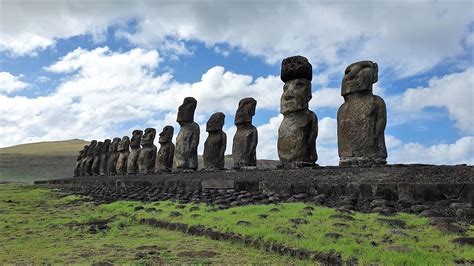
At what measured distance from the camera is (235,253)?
459 cm

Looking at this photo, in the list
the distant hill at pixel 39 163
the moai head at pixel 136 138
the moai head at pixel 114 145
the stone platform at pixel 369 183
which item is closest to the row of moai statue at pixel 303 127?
the stone platform at pixel 369 183

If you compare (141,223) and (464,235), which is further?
(141,223)

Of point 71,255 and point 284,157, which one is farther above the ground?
point 284,157

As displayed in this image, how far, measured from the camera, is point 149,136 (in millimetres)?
21172

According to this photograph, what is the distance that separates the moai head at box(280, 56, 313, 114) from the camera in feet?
36.2

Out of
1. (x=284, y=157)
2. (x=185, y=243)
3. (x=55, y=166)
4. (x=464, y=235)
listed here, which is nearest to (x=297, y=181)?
(x=284, y=157)

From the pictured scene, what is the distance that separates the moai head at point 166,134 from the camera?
1938 cm

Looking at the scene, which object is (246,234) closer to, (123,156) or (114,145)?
(123,156)

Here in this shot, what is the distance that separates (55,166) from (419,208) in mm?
59649

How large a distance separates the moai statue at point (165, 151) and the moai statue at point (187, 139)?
1651mm

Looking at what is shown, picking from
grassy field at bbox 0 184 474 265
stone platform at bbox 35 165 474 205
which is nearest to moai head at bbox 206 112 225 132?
stone platform at bbox 35 165 474 205

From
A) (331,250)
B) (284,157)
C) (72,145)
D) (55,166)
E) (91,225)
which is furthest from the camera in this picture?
(72,145)

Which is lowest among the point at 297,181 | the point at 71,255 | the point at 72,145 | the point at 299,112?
the point at 71,255

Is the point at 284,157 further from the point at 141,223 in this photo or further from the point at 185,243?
the point at 185,243
